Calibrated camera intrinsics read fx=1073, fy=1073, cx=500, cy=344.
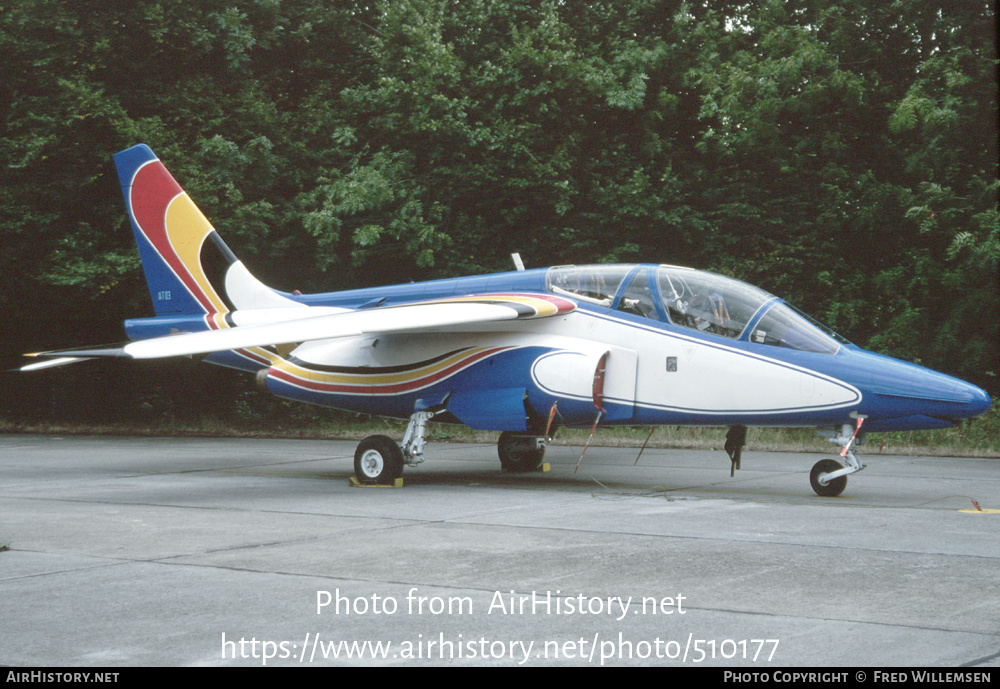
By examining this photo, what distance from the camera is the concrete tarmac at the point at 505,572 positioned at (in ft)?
15.7

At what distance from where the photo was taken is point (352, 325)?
35.9 ft

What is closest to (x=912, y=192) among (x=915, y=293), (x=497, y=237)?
(x=915, y=293)

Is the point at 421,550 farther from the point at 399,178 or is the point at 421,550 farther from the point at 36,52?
the point at 36,52

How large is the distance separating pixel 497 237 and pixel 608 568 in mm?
16783

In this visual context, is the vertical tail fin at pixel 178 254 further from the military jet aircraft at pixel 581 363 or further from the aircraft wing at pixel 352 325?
the aircraft wing at pixel 352 325

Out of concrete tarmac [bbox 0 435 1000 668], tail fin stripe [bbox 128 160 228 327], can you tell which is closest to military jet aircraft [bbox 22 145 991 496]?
concrete tarmac [bbox 0 435 1000 668]

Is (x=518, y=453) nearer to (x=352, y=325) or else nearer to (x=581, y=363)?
(x=581, y=363)

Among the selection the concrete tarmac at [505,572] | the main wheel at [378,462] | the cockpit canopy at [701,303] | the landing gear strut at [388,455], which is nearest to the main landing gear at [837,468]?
the concrete tarmac at [505,572]

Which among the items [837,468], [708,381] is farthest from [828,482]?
[708,381]

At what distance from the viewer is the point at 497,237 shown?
909 inches

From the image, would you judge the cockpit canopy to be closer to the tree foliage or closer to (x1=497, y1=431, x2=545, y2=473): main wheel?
(x1=497, y1=431, x2=545, y2=473): main wheel

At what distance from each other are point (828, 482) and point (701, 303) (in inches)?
86.0

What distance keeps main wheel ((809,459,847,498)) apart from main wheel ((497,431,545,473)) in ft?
12.4

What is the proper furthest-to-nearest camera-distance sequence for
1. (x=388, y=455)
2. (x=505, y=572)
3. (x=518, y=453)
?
(x=518, y=453)
(x=388, y=455)
(x=505, y=572)
